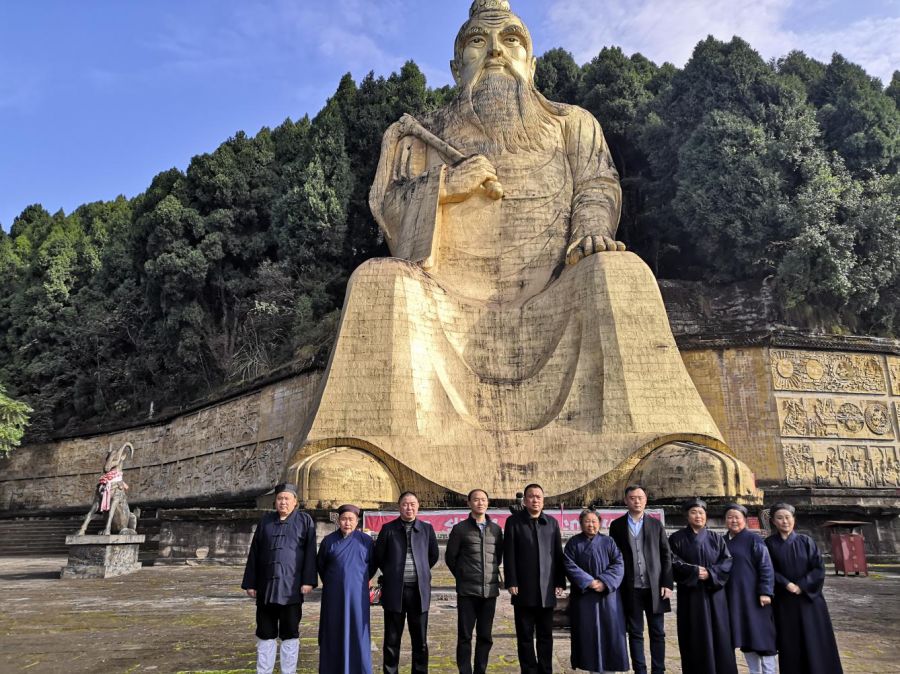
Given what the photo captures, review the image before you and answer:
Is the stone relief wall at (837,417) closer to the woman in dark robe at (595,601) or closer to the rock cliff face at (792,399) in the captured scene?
the rock cliff face at (792,399)

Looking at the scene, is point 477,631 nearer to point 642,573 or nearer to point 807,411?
point 642,573

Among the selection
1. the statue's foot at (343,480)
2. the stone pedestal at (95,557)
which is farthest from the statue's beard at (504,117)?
the stone pedestal at (95,557)

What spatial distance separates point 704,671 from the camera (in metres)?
3.08

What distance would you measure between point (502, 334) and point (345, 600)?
5974mm

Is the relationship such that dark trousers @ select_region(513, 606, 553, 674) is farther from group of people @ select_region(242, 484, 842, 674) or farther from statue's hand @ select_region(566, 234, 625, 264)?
statue's hand @ select_region(566, 234, 625, 264)

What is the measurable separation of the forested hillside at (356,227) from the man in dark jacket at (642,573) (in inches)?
405

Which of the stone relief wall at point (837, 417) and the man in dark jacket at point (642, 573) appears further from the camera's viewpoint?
the stone relief wall at point (837, 417)

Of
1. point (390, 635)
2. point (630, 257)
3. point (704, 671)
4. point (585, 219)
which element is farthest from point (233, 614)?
point (585, 219)

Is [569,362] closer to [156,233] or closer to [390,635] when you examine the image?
[390,635]

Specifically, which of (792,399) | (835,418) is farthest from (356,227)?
(835,418)

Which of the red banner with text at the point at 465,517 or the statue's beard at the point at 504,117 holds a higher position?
the statue's beard at the point at 504,117

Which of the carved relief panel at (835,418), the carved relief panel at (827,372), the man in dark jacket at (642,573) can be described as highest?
the carved relief panel at (827,372)

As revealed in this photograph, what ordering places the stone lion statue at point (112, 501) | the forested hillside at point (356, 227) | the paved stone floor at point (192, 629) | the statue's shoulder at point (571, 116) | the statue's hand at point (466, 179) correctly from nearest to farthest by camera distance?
the paved stone floor at point (192, 629) → the stone lion statue at point (112, 501) → the statue's hand at point (466, 179) → the statue's shoulder at point (571, 116) → the forested hillside at point (356, 227)

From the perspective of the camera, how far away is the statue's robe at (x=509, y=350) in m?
7.34
